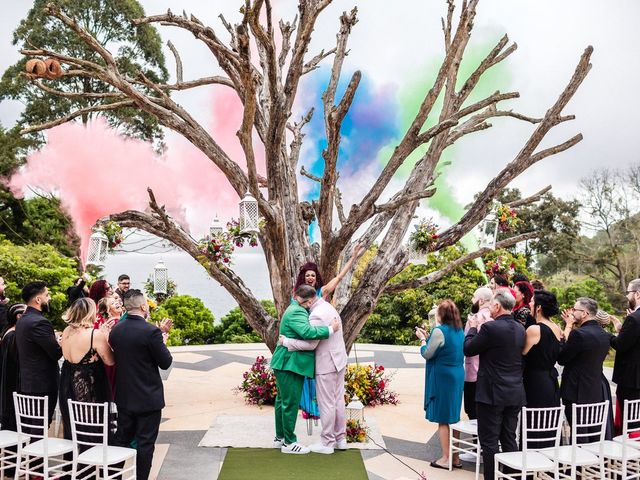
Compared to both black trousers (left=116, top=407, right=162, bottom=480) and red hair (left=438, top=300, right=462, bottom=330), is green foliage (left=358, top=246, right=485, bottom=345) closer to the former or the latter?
red hair (left=438, top=300, right=462, bottom=330)

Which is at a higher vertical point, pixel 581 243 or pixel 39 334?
pixel 581 243

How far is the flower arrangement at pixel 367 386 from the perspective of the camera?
834 centimetres

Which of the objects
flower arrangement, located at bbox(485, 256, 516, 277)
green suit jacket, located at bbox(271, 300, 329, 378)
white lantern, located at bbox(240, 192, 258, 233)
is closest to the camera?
green suit jacket, located at bbox(271, 300, 329, 378)

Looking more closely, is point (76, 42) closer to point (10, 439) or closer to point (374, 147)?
point (374, 147)

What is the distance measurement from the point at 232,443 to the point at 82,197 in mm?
4766

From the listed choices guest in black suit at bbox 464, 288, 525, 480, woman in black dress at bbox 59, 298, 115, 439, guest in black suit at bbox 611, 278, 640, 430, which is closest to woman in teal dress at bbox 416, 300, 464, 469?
guest in black suit at bbox 464, 288, 525, 480

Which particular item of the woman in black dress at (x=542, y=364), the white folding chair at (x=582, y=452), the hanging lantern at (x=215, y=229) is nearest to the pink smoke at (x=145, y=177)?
the hanging lantern at (x=215, y=229)

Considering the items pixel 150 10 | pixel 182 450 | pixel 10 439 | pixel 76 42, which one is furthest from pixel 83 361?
pixel 150 10

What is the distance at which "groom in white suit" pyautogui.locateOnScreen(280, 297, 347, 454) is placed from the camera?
20.5 feet

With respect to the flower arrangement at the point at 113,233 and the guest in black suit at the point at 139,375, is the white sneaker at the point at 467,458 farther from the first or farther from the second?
the flower arrangement at the point at 113,233

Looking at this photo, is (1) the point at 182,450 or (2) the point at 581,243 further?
(2) the point at 581,243

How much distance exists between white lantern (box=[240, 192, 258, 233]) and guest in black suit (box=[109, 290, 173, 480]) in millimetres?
1967

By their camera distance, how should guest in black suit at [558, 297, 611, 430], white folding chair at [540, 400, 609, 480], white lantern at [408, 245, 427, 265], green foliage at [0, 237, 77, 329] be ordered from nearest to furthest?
white folding chair at [540, 400, 609, 480] → guest in black suit at [558, 297, 611, 430] → white lantern at [408, 245, 427, 265] → green foliage at [0, 237, 77, 329]

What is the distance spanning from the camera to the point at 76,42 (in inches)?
906
